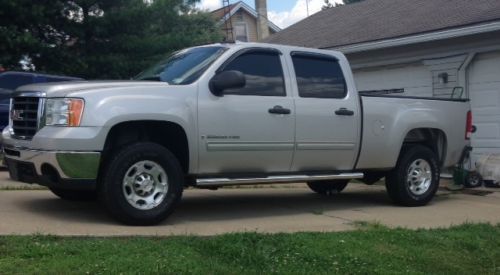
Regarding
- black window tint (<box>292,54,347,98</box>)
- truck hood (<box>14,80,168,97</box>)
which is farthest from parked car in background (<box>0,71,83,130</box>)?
truck hood (<box>14,80,168,97</box>)

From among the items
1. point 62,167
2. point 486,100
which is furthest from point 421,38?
point 62,167

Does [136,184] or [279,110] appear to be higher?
[279,110]

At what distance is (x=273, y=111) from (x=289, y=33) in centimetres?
1147

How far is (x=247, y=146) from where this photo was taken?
7.13 m

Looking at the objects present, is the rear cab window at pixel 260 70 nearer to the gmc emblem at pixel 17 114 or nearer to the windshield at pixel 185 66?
the windshield at pixel 185 66

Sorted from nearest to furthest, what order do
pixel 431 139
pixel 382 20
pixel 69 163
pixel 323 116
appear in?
pixel 69 163, pixel 323 116, pixel 431 139, pixel 382 20

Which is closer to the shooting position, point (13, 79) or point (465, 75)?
point (465, 75)

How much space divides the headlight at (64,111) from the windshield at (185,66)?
1.13 metres

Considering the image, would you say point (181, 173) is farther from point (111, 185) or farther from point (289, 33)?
point (289, 33)

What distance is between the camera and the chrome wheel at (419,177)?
8.87 m

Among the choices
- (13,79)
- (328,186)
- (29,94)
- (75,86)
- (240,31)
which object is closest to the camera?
(75,86)

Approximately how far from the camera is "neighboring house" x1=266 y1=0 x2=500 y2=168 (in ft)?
38.8

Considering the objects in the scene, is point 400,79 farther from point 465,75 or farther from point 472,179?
point 472,179

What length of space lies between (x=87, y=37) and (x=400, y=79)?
10318 mm
